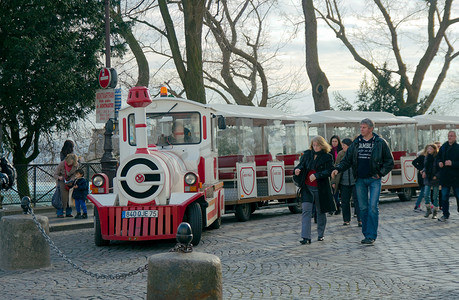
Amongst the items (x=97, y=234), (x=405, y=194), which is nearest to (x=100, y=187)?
(x=97, y=234)

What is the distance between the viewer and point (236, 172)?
15.0 m

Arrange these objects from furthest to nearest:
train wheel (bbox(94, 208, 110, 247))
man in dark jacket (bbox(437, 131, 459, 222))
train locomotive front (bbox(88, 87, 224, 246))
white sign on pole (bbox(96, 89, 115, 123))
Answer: white sign on pole (bbox(96, 89, 115, 123)) → man in dark jacket (bbox(437, 131, 459, 222)) → train wheel (bbox(94, 208, 110, 247)) → train locomotive front (bbox(88, 87, 224, 246))

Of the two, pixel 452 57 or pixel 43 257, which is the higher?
pixel 452 57

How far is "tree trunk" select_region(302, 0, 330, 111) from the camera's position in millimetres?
26609

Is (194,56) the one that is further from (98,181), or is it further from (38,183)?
(98,181)

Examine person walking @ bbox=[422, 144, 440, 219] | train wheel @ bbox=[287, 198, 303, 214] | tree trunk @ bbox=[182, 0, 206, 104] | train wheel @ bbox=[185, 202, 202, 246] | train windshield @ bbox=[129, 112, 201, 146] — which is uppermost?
tree trunk @ bbox=[182, 0, 206, 104]

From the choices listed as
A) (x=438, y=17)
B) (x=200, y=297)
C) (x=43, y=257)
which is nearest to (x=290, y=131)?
(x=43, y=257)

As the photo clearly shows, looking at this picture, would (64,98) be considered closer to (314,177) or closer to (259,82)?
(314,177)

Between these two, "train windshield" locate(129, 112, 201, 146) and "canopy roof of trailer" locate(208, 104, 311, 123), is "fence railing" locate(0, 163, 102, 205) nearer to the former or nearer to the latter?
"canopy roof of trailer" locate(208, 104, 311, 123)

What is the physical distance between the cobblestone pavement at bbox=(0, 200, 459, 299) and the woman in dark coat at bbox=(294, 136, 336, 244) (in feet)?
1.45

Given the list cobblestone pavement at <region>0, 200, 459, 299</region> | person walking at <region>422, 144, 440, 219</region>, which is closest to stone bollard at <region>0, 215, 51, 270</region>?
cobblestone pavement at <region>0, 200, 459, 299</region>

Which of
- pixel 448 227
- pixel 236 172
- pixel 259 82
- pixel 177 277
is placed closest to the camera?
pixel 177 277

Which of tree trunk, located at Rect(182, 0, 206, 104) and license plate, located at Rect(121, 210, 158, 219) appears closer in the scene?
license plate, located at Rect(121, 210, 158, 219)

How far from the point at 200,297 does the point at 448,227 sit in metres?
8.97
